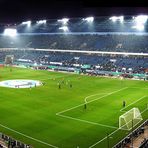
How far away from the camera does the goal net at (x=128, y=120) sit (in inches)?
1068

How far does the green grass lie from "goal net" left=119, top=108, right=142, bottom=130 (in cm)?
95

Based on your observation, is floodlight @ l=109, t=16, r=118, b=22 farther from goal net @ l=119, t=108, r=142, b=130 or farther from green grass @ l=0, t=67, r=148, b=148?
goal net @ l=119, t=108, r=142, b=130

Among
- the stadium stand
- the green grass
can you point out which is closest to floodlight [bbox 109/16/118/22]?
the stadium stand

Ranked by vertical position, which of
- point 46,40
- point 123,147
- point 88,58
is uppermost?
point 46,40

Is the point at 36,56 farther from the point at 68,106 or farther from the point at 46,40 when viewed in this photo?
the point at 68,106

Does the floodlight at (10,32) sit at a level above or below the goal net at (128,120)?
above

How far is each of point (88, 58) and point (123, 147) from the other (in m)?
70.6

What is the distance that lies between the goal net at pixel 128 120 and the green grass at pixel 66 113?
0.95 metres

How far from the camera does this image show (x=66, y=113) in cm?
3291

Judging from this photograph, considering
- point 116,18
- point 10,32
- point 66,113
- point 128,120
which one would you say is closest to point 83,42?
point 116,18

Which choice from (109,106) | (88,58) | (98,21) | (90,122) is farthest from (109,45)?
(90,122)

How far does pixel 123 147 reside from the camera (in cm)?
2252

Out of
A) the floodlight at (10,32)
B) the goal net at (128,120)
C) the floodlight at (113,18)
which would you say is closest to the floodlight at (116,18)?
the floodlight at (113,18)

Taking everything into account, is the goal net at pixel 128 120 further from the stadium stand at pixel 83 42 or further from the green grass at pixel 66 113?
the stadium stand at pixel 83 42
